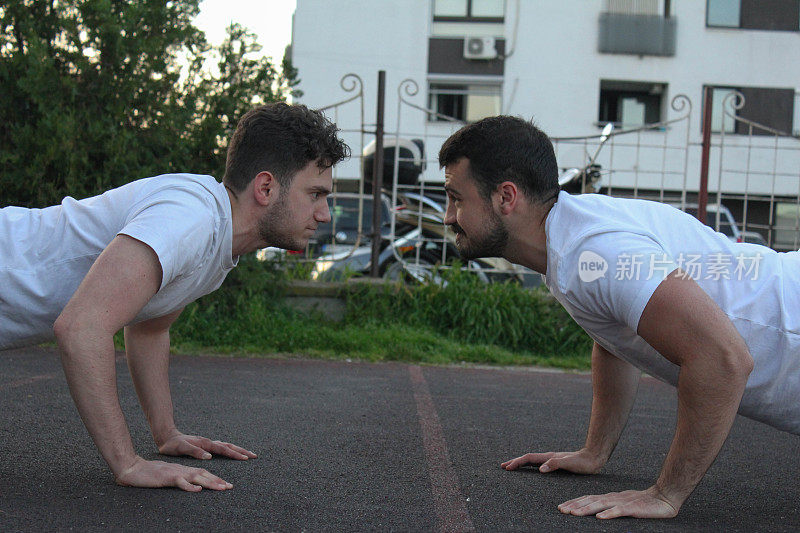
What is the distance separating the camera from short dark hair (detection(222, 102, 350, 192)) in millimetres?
2793

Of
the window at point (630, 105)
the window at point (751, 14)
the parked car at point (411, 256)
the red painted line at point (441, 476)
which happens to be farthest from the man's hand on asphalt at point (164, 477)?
the window at point (751, 14)

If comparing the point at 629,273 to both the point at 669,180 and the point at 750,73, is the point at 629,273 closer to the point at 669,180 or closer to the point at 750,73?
the point at 669,180

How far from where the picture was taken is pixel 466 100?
76.8ft

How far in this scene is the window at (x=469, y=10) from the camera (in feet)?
76.1

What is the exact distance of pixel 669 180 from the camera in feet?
68.1

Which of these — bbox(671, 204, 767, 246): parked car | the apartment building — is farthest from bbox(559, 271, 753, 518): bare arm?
the apartment building

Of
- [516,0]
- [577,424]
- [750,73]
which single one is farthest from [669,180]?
[577,424]

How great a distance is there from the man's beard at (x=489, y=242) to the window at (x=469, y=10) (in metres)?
21.5

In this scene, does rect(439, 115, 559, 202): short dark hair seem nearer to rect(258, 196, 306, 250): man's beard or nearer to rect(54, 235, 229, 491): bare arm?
rect(258, 196, 306, 250): man's beard

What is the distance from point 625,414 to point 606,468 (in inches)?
11.0

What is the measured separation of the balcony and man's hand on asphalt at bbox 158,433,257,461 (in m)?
21.9

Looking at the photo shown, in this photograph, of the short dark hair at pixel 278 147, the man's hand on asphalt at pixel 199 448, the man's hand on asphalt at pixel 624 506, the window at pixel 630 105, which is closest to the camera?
the man's hand on asphalt at pixel 624 506

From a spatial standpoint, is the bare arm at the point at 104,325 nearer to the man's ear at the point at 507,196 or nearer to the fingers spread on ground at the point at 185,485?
the fingers spread on ground at the point at 185,485

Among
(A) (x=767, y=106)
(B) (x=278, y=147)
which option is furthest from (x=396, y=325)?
(A) (x=767, y=106)
